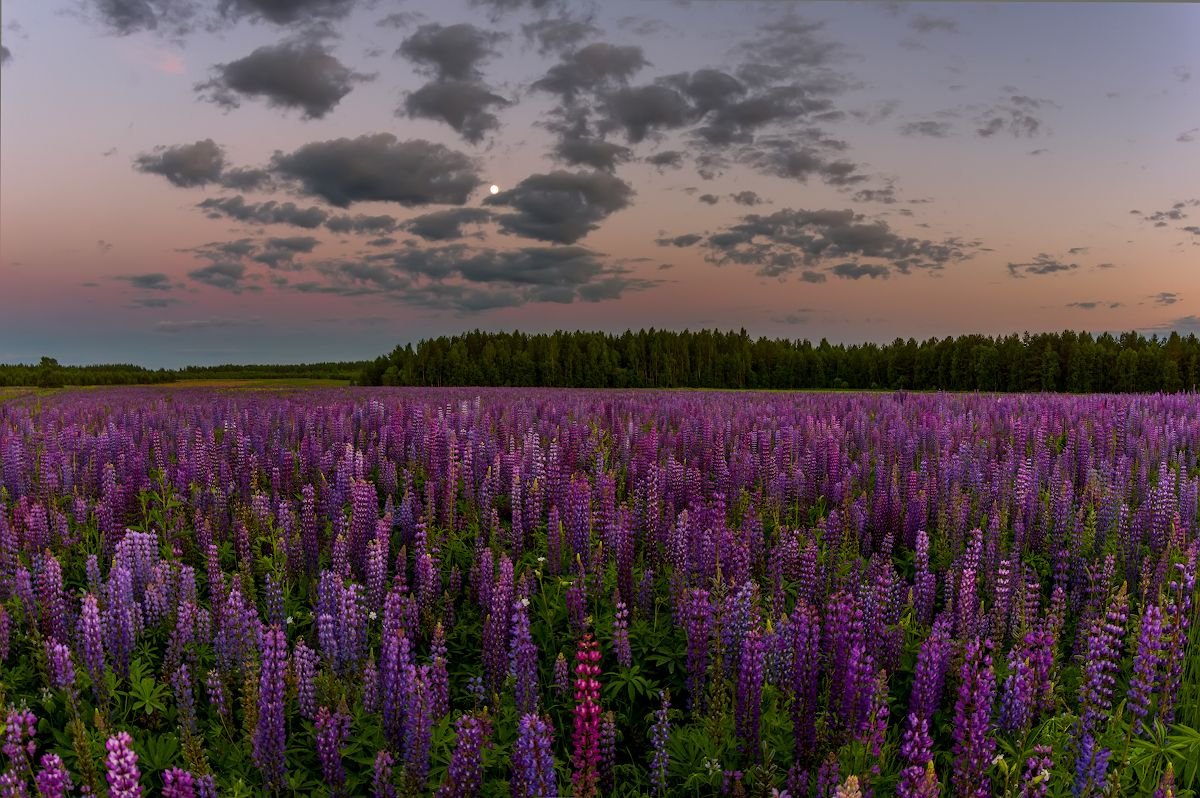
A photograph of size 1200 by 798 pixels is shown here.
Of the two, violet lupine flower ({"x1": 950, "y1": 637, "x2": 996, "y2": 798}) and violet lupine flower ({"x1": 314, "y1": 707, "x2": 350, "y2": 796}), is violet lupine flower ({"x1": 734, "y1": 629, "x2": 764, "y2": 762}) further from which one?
violet lupine flower ({"x1": 314, "y1": 707, "x2": 350, "y2": 796})

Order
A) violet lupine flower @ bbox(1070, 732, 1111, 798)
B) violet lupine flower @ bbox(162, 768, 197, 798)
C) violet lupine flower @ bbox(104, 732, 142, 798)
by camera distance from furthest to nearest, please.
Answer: violet lupine flower @ bbox(1070, 732, 1111, 798)
violet lupine flower @ bbox(162, 768, 197, 798)
violet lupine flower @ bbox(104, 732, 142, 798)

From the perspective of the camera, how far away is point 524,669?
411 centimetres

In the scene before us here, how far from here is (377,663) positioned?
491cm

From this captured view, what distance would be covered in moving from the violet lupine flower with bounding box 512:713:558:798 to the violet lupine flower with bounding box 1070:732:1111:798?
2.49 metres

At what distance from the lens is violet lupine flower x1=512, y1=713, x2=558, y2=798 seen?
2.84 meters

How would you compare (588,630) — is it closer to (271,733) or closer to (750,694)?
(750,694)

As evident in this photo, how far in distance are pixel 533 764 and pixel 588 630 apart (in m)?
2.08

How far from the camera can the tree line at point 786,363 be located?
90000 millimetres

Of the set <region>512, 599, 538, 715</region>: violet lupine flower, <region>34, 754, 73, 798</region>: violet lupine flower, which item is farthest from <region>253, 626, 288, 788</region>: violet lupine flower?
<region>512, 599, 538, 715</region>: violet lupine flower

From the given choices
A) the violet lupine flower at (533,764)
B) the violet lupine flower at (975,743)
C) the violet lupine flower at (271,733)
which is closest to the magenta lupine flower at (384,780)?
the violet lupine flower at (533,764)

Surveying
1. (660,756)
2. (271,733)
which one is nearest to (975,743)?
(660,756)

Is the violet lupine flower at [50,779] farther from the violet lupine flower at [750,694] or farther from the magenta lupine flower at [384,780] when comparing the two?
the violet lupine flower at [750,694]

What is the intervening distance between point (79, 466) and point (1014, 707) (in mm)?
10754

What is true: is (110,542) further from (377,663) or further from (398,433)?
(398,433)
